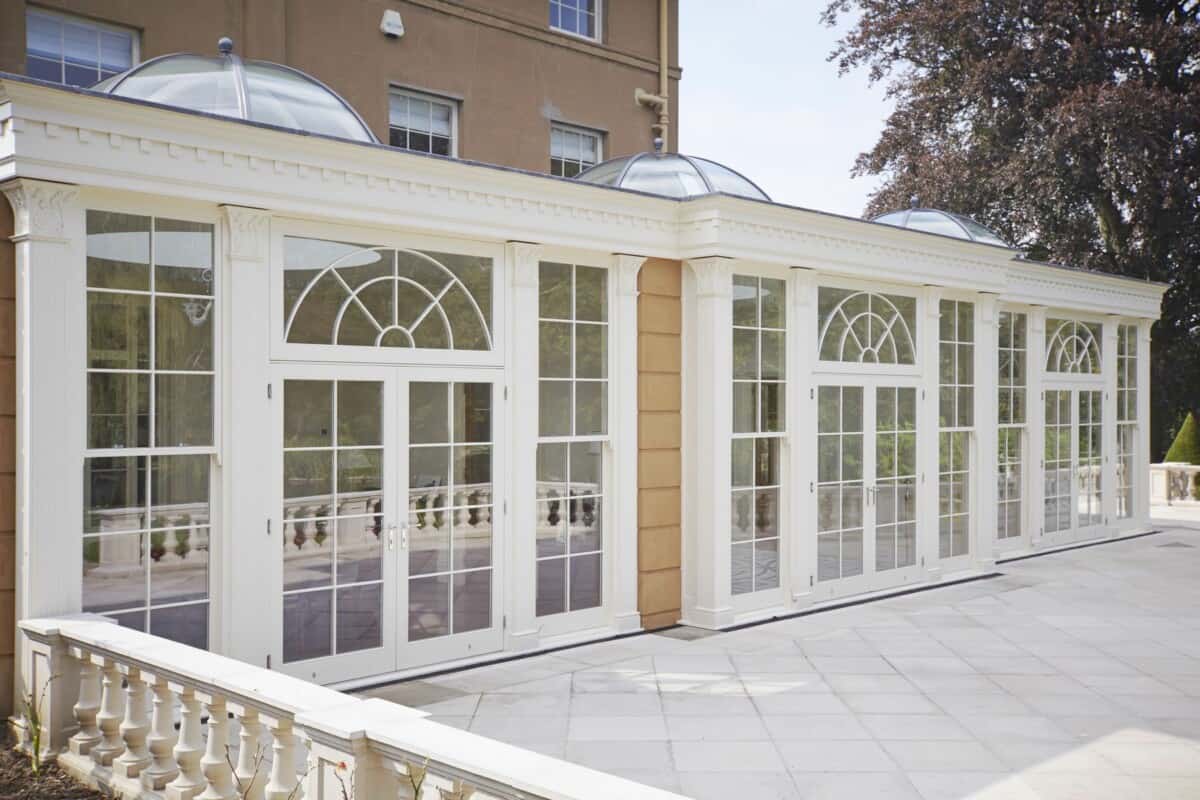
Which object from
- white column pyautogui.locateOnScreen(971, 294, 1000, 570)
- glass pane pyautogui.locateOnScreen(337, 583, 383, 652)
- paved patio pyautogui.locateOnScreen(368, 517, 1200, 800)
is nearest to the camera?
paved patio pyautogui.locateOnScreen(368, 517, 1200, 800)

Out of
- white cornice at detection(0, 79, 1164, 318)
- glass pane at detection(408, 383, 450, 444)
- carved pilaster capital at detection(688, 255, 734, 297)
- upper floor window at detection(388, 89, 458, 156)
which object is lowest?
glass pane at detection(408, 383, 450, 444)

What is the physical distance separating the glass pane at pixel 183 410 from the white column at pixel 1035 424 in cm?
1034

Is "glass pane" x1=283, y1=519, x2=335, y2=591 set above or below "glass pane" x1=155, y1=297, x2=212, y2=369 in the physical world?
below

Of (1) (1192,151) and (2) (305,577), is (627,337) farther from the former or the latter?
(1) (1192,151)

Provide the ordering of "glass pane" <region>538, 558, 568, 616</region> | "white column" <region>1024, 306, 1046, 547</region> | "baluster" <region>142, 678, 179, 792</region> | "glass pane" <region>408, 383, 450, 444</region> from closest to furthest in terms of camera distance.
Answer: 1. "baluster" <region>142, 678, 179, 792</region>
2. "glass pane" <region>408, 383, 450, 444</region>
3. "glass pane" <region>538, 558, 568, 616</region>
4. "white column" <region>1024, 306, 1046, 547</region>

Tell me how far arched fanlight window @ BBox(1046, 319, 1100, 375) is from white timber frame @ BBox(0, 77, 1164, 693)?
2245 millimetres

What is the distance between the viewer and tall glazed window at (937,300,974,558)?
1125cm

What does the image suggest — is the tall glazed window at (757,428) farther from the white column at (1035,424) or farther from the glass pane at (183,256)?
the white column at (1035,424)

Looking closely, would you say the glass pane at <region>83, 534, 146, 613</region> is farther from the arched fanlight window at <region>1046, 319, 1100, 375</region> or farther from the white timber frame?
the arched fanlight window at <region>1046, 319, 1100, 375</region>

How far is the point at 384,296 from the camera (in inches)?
274

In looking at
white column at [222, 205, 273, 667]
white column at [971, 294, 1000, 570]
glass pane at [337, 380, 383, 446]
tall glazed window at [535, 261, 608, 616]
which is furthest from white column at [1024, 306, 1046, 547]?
white column at [222, 205, 273, 667]

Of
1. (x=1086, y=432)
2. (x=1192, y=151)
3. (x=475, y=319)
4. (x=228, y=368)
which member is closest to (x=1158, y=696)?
(x=475, y=319)

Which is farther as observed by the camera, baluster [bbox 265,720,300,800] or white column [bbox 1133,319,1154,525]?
white column [bbox 1133,319,1154,525]

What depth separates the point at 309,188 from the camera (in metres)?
6.46
